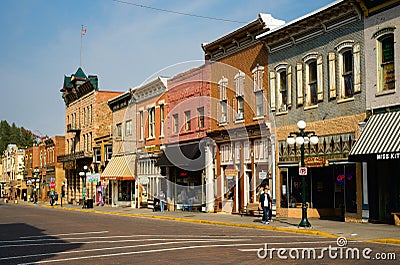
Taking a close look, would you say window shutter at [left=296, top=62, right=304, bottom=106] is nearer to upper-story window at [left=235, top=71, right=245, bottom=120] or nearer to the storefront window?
upper-story window at [left=235, top=71, right=245, bottom=120]

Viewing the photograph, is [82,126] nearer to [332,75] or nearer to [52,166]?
[52,166]

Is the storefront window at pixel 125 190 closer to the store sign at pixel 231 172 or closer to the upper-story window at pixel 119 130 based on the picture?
the upper-story window at pixel 119 130

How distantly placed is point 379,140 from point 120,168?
31.5 m

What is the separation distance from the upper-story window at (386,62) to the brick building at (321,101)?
3.03 feet

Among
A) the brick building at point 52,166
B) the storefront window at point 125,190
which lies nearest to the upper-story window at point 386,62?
the storefront window at point 125,190

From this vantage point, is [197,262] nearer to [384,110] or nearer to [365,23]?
[384,110]

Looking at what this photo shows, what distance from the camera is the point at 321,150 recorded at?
27.7 meters

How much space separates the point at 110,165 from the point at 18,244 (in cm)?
3503

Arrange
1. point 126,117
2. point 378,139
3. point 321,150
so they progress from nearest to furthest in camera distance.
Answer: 1. point 378,139
2. point 321,150
3. point 126,117

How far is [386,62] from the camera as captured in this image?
79.7 ft

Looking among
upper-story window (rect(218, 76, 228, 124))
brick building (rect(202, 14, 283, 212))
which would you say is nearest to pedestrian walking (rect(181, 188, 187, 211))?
brick building (rect(202, 14, 283, 212))

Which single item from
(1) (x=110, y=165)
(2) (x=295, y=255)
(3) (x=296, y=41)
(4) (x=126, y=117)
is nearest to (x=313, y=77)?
(3) (x=296, y=41)

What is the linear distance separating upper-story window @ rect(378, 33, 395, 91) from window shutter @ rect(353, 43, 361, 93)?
1.09 metres

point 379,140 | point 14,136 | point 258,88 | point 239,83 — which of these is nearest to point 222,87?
point 239,83
